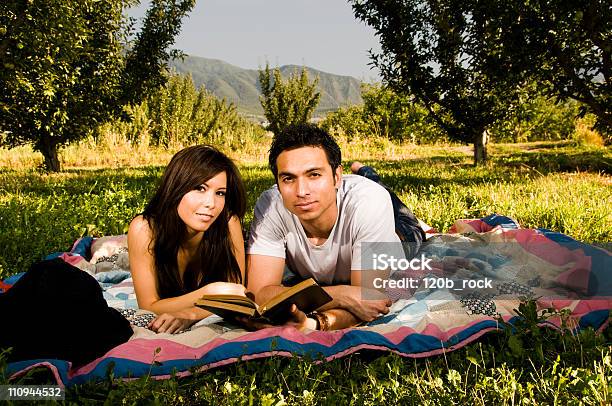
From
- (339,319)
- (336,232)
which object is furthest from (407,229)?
(339,319)

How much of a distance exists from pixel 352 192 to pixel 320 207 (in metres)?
0.32

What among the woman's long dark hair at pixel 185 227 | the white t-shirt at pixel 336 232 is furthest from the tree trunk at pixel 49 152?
the white t-shirt at pixel 336 232

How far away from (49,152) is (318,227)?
1070cm

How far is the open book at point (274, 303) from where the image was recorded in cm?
250

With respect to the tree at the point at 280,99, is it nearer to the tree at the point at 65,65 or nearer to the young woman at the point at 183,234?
the tree at the point at 65,65

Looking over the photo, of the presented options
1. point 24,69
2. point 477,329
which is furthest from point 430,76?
point 477,329

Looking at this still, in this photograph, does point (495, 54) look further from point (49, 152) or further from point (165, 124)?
point (165, 124)

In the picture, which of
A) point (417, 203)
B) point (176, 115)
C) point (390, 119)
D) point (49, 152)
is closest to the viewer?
point (417, 203)

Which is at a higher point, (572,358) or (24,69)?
(24,69)

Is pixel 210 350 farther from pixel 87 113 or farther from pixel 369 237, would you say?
pixel 87 113

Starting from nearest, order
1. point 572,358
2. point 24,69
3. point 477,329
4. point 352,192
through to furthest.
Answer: point 572,358
point 477,329
point 352,192
point 24,69

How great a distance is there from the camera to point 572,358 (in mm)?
2301

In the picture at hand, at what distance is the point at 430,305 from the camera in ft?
10.3

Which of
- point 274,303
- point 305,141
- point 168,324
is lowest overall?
point 168,324
